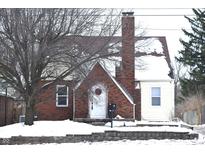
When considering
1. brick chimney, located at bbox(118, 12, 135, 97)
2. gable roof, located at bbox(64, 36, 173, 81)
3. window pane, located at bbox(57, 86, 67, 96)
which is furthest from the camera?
window pane, located at bbox(57, 86, 67, 96)

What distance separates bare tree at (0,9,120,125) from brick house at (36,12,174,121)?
1.68 meters

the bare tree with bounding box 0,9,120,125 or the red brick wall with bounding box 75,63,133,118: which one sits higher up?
the bare tree with bounding box 0,9,120,125

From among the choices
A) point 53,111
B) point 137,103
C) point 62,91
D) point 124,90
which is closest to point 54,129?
point 62,91

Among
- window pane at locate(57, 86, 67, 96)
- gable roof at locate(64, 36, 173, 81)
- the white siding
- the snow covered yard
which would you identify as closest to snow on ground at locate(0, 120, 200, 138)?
the snow covered yard

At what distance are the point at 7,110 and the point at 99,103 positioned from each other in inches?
238

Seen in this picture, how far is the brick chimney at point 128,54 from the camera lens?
949 inches

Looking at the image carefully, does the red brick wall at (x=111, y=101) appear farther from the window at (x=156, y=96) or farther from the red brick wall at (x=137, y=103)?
the window at (x=156, y=96)

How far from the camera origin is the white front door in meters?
26.4

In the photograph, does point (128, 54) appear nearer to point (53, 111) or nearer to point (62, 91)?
point (62, 91)

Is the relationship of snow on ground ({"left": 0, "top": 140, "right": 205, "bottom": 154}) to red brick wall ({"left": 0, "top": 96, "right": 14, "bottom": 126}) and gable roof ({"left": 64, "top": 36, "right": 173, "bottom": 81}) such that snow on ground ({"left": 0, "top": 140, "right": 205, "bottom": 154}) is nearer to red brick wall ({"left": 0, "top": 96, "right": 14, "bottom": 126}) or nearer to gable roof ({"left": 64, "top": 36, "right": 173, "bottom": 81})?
gable roof ({"left": 64, "top": 36, "right": 173, "bottom": 81})

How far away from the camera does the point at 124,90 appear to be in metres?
27.5

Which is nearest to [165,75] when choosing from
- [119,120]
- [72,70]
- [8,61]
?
[119,120]

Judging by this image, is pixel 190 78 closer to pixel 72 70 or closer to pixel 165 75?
pixel 165 75

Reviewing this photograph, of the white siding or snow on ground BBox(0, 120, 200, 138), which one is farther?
the white siding
